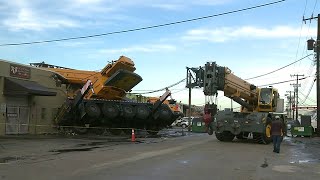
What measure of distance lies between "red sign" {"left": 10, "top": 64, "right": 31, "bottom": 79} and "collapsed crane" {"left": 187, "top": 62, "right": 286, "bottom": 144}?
11.4m

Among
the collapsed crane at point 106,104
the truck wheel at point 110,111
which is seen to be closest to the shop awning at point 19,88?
the collapsed crane at point 106,104

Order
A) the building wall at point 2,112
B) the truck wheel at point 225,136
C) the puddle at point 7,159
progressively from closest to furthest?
the puddle at point 7,159 < the truck wheel at point 225,136 < the building wall at point 2,112

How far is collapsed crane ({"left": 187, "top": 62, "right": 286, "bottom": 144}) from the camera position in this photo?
1001 inches

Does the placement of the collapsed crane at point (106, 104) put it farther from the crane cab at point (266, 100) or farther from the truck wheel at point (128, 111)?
the crane cab at point (266, 100)

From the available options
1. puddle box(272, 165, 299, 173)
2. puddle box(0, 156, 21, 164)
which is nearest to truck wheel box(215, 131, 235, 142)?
puddle box(272, 165, 299, 173)

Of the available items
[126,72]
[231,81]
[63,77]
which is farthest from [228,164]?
[63,77]

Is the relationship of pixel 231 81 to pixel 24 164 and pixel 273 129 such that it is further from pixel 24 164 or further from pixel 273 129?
pixel 24 164

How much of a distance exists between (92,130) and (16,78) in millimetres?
6602

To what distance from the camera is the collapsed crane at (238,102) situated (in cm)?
2544

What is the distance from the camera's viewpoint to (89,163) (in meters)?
14.3

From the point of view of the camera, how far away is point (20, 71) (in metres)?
30.1

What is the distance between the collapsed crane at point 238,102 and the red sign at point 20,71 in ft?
37.3

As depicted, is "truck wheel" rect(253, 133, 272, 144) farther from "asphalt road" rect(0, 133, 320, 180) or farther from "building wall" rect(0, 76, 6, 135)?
"building wall" rect(0, 76, 6, 135)

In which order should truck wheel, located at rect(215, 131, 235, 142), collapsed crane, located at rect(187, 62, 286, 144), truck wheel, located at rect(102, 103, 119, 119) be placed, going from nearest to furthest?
collapsed crane, located at rect(187, 62, 286, 144)
truck wheel, located at rect(215, 131, 235, 142)
truck wheel, located at rect(102, 103, 119, 119)
